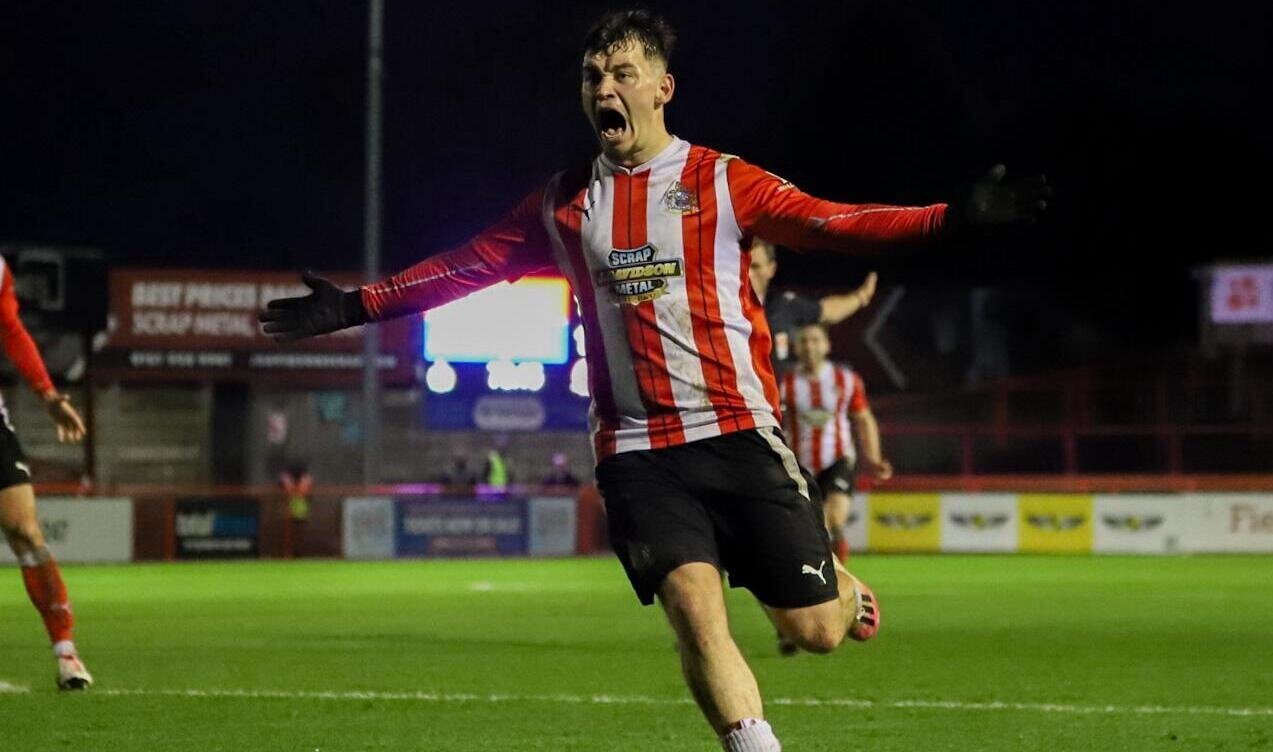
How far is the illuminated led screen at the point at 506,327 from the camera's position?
120 ft

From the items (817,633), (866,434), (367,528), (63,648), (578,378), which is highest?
(578,378)

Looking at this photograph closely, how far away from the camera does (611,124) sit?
616cm

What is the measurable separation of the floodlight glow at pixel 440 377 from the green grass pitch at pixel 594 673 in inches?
595

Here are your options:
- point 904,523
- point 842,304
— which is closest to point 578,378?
point 904,523

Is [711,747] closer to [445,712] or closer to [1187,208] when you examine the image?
[445,712]

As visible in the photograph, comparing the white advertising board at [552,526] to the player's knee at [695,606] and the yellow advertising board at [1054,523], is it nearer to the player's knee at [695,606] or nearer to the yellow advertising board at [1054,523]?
the yellow advertising board at [1054,523]

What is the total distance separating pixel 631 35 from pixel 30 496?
4976mm

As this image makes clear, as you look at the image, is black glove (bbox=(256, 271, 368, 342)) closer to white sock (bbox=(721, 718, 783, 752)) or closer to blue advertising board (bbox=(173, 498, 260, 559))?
white sock (bbox=(721, 718, 783, 752))

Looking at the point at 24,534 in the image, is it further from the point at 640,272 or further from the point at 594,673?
the point at 640,272

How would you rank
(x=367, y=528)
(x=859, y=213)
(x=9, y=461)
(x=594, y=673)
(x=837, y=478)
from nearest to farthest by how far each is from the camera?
(x=859, y=213), (x=9, y=461), (x=594, y=673), (x=837, y=478), (x=367, y=528)

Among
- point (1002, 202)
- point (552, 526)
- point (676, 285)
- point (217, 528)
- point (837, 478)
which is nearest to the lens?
point (1002, 202)

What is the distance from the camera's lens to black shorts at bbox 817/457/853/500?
14.0 metres

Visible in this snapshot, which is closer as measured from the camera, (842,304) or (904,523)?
(842,304)

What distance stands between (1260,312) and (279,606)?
33.1 meters
